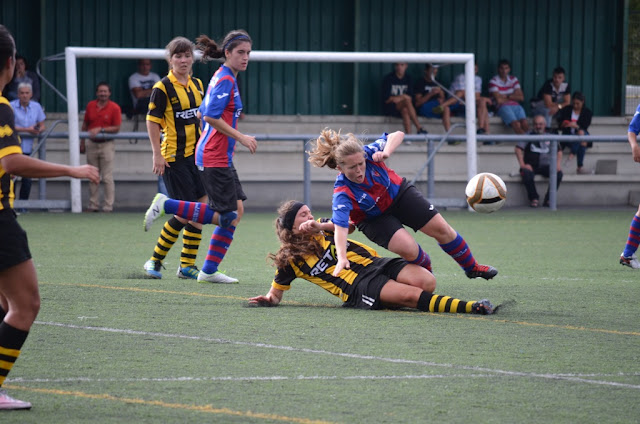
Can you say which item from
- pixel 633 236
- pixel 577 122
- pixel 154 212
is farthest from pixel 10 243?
pixel 577 122

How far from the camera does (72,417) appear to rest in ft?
13.6

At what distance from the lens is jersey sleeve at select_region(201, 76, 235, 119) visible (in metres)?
8.10

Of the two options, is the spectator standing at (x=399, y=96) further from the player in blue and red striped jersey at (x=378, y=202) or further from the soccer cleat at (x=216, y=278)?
the player in blue and red striped jersey at (x=378, y=202)

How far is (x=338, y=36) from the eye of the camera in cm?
1952

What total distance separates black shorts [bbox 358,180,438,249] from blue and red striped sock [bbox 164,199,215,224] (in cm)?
144

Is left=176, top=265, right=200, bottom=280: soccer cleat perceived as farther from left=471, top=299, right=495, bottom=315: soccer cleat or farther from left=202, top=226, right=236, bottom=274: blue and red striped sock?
left=471, top=299, right=495, bottom=315: soccer cleat

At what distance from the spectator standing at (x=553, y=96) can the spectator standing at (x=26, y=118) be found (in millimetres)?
8707

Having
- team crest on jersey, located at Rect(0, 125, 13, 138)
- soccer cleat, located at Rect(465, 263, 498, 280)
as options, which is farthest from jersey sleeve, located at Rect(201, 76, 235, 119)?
team crest on jersey, located at Rect(0, 125, 13, 138)

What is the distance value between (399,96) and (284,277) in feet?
38.4

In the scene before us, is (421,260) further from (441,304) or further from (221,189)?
(221,189)

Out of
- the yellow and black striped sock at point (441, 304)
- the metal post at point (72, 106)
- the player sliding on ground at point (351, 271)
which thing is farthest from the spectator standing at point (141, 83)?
the yellow and black striped sock at point (441, 304)

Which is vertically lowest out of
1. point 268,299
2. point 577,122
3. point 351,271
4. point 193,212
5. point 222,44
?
point 268,299

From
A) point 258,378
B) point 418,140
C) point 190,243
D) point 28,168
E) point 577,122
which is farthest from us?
point 577,122

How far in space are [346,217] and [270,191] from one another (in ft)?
37.1
